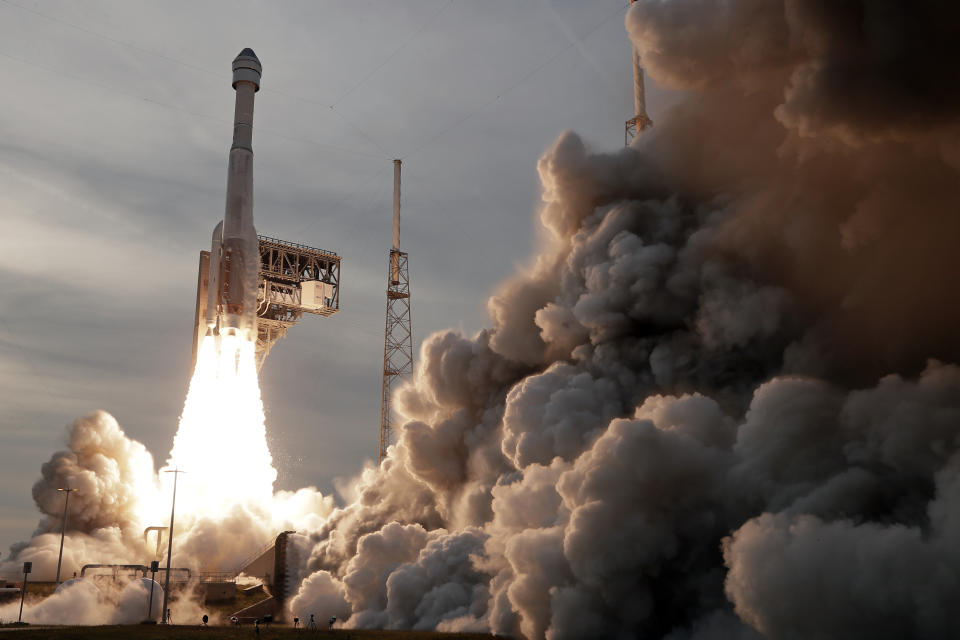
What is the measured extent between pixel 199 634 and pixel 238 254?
35.5 meters

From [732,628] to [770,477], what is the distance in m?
5.74

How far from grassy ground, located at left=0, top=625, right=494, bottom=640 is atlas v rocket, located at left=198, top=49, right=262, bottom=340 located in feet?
96.9

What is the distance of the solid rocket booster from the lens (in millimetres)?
72438

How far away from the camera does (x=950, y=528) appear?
27.9 m

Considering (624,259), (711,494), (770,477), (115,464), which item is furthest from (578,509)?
(115,464)

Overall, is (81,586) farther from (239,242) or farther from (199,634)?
(239,242)

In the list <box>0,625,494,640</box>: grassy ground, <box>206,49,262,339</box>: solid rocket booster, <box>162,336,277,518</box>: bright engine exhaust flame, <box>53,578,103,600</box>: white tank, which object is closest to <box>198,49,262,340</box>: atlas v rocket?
<box>206,49,262,339</box>: solid rocket booster

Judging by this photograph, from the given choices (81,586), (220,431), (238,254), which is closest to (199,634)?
(81,586)

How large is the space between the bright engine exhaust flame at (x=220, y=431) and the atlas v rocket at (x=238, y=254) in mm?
1636

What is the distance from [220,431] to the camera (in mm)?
71938

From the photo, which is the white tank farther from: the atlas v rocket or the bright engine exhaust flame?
the atlas v rocket

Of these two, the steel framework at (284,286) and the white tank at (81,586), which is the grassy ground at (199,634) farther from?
the steel framework at (284,286)

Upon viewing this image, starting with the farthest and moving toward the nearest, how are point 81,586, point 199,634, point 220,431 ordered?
1. point 220,431
2. point 81,586
3. point 199,634

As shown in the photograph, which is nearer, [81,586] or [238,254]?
[81,586]
